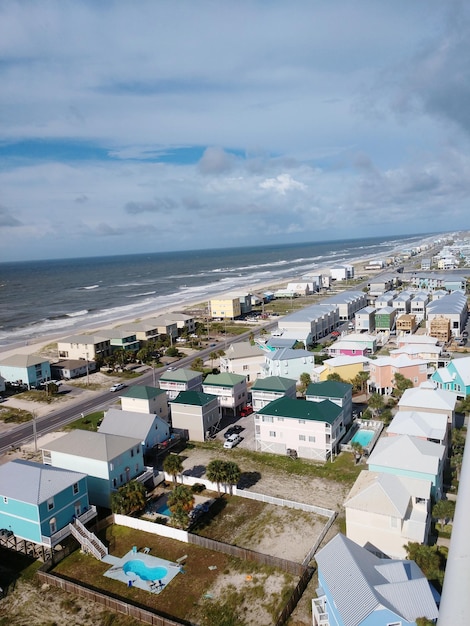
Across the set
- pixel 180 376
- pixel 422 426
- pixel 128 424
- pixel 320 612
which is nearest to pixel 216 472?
pixel 128 424

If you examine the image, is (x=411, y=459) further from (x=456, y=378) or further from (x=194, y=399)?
(x=456, y=378)

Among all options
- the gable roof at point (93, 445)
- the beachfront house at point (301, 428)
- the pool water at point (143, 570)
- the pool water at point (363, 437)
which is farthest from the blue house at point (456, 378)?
the pool water at point (143, 570)

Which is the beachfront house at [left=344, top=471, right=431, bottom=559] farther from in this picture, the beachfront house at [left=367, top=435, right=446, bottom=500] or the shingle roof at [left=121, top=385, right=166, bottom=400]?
the shingle roof at [left=121, top=385, right=166, bottom=400]

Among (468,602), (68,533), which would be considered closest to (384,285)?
(68,533)

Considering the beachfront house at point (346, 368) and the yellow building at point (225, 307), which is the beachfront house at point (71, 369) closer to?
the beachfront house at point (346, 368)

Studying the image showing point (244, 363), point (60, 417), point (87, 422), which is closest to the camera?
point (87, 422)

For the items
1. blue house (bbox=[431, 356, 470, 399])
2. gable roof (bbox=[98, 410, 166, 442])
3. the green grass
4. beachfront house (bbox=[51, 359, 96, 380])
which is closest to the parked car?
gable roof (bbox=[98, 410, 166, 442])
